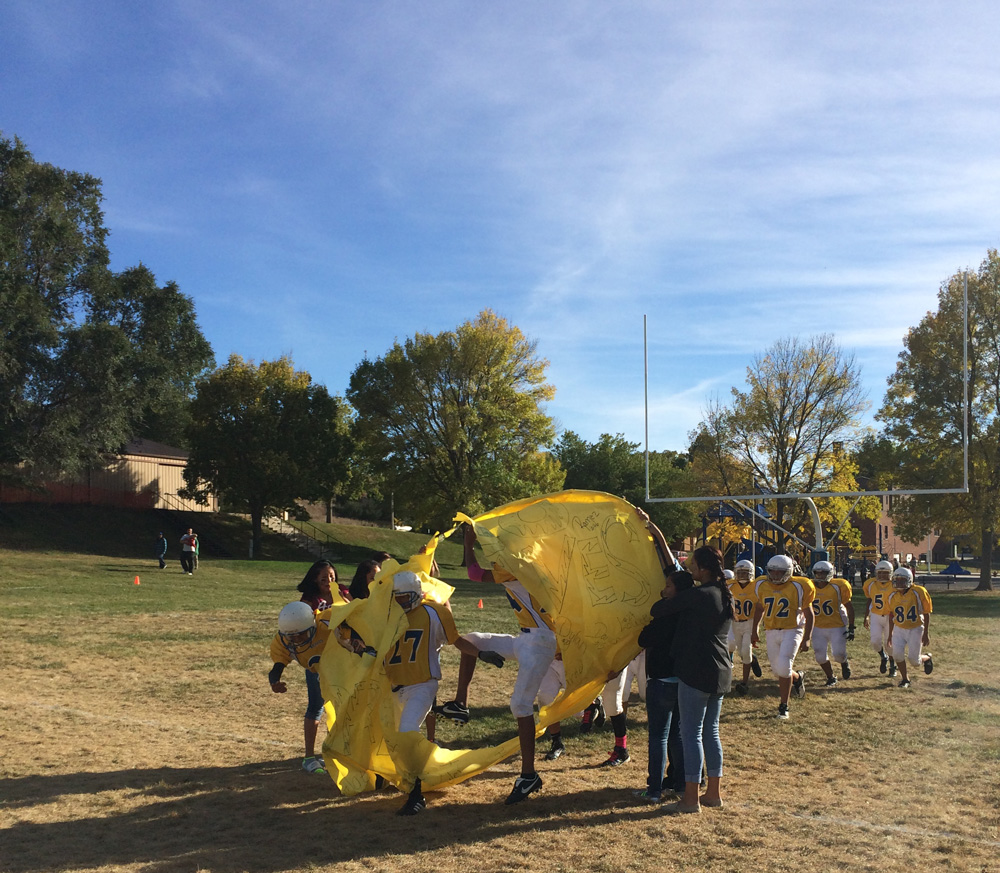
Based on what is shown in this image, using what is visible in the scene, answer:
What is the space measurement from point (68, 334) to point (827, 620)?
115 ft

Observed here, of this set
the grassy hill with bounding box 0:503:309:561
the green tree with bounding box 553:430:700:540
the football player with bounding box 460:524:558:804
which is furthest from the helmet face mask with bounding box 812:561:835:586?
the green tree with bounding box 553:430:700:540

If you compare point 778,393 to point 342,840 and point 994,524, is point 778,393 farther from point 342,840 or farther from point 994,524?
point 342,840

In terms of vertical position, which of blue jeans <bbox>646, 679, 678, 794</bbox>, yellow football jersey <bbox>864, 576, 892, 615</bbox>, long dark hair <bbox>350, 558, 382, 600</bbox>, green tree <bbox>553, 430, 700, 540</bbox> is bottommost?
blue jeans <bbox>646, 679, 678, 794</bbox>

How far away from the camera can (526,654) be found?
712 cm

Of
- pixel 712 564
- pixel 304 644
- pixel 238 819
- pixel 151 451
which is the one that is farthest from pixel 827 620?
pixel 151 451

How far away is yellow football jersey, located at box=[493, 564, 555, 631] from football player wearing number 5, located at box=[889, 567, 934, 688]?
7.60m

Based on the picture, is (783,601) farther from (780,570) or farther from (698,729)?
(698,729)

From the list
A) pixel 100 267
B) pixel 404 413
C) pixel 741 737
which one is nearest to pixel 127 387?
pixel 100 267

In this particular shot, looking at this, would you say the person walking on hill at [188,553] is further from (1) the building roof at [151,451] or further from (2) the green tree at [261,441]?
(1) the building roof at [151,451]

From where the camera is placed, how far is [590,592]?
757cm

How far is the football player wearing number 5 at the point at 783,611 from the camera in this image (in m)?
10.6

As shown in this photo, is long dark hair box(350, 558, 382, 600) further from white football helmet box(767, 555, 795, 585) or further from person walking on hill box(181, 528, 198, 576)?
person walking on hill box(181, 528, 198, 576)

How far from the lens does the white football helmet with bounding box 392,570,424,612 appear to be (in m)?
6.94

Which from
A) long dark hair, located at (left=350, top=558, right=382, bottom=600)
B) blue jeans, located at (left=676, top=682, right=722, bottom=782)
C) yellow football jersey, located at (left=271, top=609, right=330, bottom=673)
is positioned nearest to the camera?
blue jeans, located at (left=676, top=682, right=722, bottom=782)
